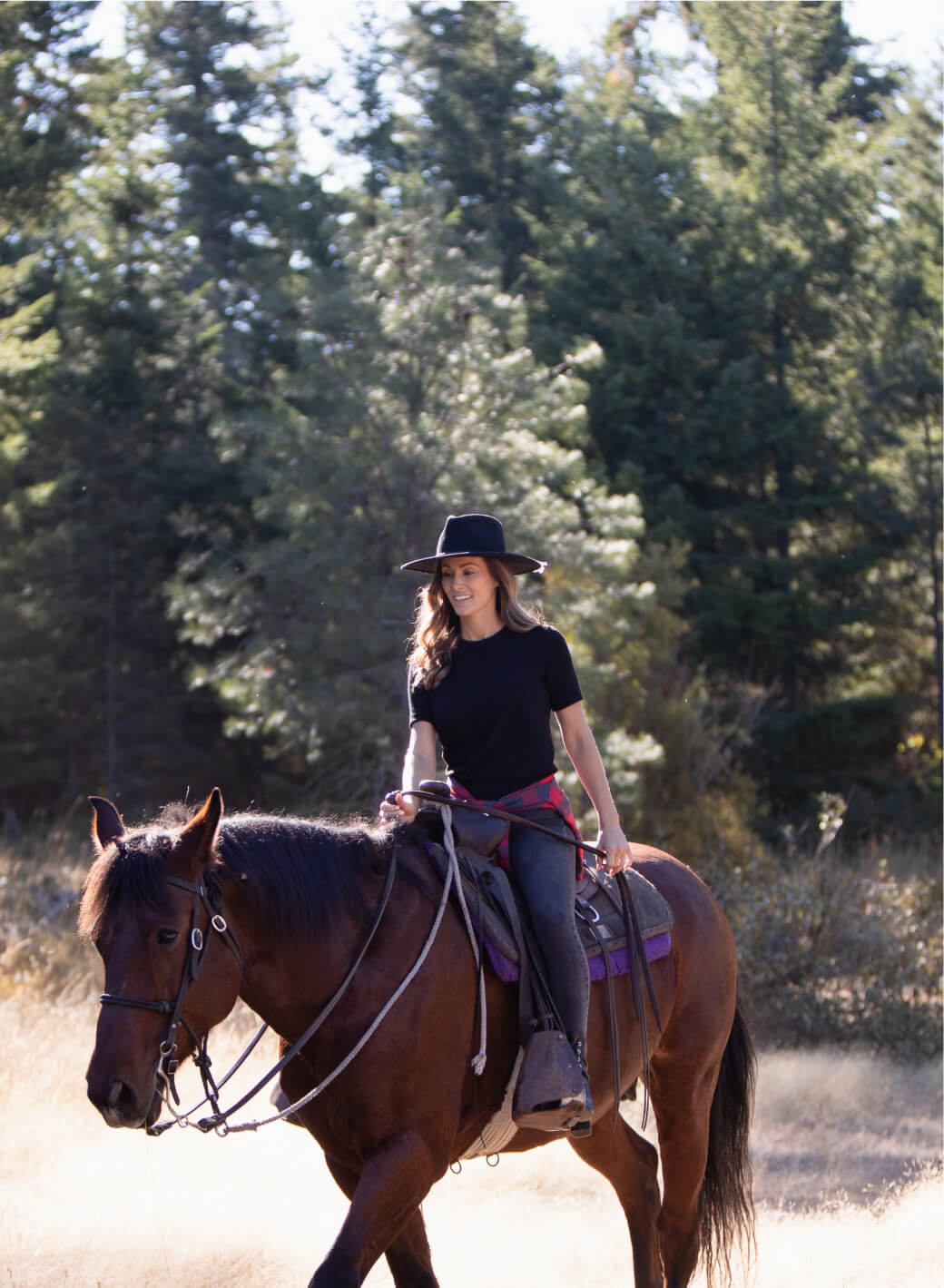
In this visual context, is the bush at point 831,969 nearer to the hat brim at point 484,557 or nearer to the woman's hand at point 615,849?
the woman's hand at point 615,849

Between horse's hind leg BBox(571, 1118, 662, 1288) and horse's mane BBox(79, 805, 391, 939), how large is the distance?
1580mm

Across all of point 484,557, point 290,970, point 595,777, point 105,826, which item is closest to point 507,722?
point 595,777

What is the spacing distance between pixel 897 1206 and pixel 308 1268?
3157 mm

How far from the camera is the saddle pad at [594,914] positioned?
13.5ft

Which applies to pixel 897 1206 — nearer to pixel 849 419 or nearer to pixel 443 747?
pixel 443 747

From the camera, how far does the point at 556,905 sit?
13.8ft

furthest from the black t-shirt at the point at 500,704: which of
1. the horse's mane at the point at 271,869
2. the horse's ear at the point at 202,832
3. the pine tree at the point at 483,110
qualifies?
the pine tree at the point at 483,110

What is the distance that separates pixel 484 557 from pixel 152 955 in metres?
1.67

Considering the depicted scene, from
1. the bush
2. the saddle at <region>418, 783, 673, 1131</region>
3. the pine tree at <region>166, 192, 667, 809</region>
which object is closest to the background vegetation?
the pine tree at <region>166, 192, 667, 809</region>

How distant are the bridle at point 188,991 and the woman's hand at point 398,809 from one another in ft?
2.33

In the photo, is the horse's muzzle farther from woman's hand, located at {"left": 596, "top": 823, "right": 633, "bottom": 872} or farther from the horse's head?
woman's hand, located at {"left": 596, "top": 823, "right": 633, "bottom": 872}

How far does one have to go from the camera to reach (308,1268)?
5660mm

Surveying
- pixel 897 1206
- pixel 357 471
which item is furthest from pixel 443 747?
pixel 357 471

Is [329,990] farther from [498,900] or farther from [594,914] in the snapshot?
[594,914]
